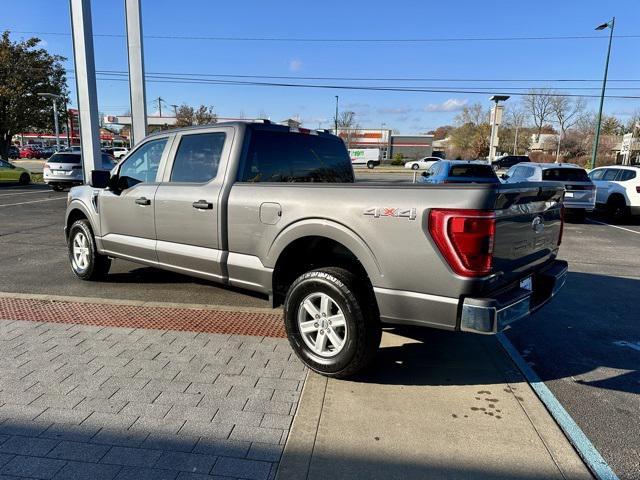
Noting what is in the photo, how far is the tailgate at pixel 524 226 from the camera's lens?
9.71ft

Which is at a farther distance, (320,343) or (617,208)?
(617,208)

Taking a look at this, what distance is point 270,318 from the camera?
4848 millimetres

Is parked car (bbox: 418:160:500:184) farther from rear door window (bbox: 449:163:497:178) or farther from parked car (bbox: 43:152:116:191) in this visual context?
parked car (bbox: 43:152:116:191)

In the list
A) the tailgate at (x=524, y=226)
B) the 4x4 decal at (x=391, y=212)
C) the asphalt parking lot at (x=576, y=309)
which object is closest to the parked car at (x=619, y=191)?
the asphalt parking lot at (x=576, y=309)

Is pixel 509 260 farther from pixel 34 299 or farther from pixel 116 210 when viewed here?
pixel 34 299

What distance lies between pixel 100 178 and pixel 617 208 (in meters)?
13.8

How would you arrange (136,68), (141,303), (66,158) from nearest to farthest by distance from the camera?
(141,303) < (136,68) < (66,158)

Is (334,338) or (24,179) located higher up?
(334,338)

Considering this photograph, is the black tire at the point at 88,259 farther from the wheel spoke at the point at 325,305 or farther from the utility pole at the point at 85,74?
the utility pole at the point at 85,74

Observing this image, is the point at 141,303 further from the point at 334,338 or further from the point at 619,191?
the point at 619,191

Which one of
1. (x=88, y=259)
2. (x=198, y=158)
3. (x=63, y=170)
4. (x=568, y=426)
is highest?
(x=198, y=158)

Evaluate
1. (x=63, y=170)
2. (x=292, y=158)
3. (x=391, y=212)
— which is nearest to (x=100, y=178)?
(x=292, y=158)

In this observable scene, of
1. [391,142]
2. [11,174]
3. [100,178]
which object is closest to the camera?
[100,178]

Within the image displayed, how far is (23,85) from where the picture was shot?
29.5 metres
